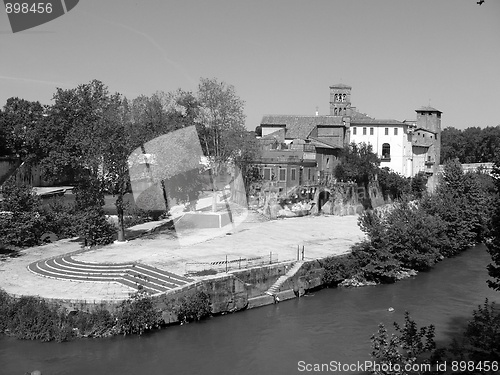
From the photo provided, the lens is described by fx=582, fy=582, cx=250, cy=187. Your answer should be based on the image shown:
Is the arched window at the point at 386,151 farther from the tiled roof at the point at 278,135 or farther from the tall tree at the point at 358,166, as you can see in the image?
the tiled roof at the point at 278,135

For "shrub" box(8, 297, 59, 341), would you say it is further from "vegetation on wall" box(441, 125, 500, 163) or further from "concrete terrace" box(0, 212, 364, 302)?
"vegetation on wall" box(441, 125, 500, 163)

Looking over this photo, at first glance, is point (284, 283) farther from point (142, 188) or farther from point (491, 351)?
point (142, 188)

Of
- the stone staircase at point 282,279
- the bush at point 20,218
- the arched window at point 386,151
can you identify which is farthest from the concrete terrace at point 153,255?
the arched window at point 386,151

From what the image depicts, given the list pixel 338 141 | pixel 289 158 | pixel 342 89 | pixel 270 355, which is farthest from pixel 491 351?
pixel 342 89

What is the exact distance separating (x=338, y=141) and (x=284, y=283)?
30112 millimetres

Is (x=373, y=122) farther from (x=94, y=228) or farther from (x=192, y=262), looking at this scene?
(x=192, y=262)

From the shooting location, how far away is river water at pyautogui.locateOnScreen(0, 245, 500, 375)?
17312 mm

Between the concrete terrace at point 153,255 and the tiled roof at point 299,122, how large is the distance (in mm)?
15807

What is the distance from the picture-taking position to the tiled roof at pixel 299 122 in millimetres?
52625

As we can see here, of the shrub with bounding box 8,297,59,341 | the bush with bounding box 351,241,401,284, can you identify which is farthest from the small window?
the shrub with bounding box 8,297,59,341

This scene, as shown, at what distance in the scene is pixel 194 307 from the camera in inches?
829

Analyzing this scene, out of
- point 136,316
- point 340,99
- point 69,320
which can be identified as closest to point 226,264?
point 136,316

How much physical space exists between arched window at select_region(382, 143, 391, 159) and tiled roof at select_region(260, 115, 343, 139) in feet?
16.6

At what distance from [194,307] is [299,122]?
35.0 metres
